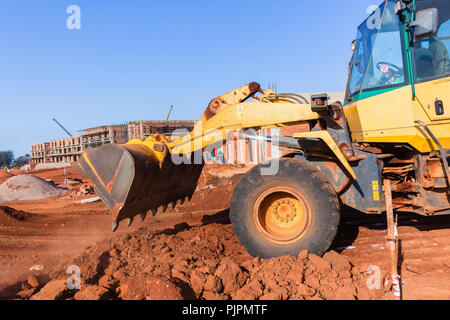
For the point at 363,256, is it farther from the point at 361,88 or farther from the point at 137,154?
the point at 137,154

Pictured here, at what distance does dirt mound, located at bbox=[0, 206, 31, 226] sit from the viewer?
7291 mm

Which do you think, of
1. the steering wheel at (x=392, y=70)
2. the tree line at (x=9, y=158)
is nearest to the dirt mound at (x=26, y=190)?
the steering wheel at (x=392, y=70)

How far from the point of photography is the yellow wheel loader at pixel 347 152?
3.95 meters

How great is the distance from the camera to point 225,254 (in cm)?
465

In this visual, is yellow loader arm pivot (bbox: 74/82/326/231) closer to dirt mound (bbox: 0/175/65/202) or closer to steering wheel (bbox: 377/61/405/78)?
steering wheel (bbox: 377/61/405/78)

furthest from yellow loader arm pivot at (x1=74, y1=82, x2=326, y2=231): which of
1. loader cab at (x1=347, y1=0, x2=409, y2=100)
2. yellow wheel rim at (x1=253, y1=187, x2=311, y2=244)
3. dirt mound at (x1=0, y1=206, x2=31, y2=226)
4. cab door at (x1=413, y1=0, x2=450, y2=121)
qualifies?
dirt mound at (x1=0, y1=206, x2=31, y2=226)

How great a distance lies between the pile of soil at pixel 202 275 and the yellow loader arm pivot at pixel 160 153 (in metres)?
0.57

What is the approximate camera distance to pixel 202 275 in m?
3.50

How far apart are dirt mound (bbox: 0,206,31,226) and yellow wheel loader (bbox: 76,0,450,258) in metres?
4.04

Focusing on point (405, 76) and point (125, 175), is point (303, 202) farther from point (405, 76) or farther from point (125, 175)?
point (125, 175)
